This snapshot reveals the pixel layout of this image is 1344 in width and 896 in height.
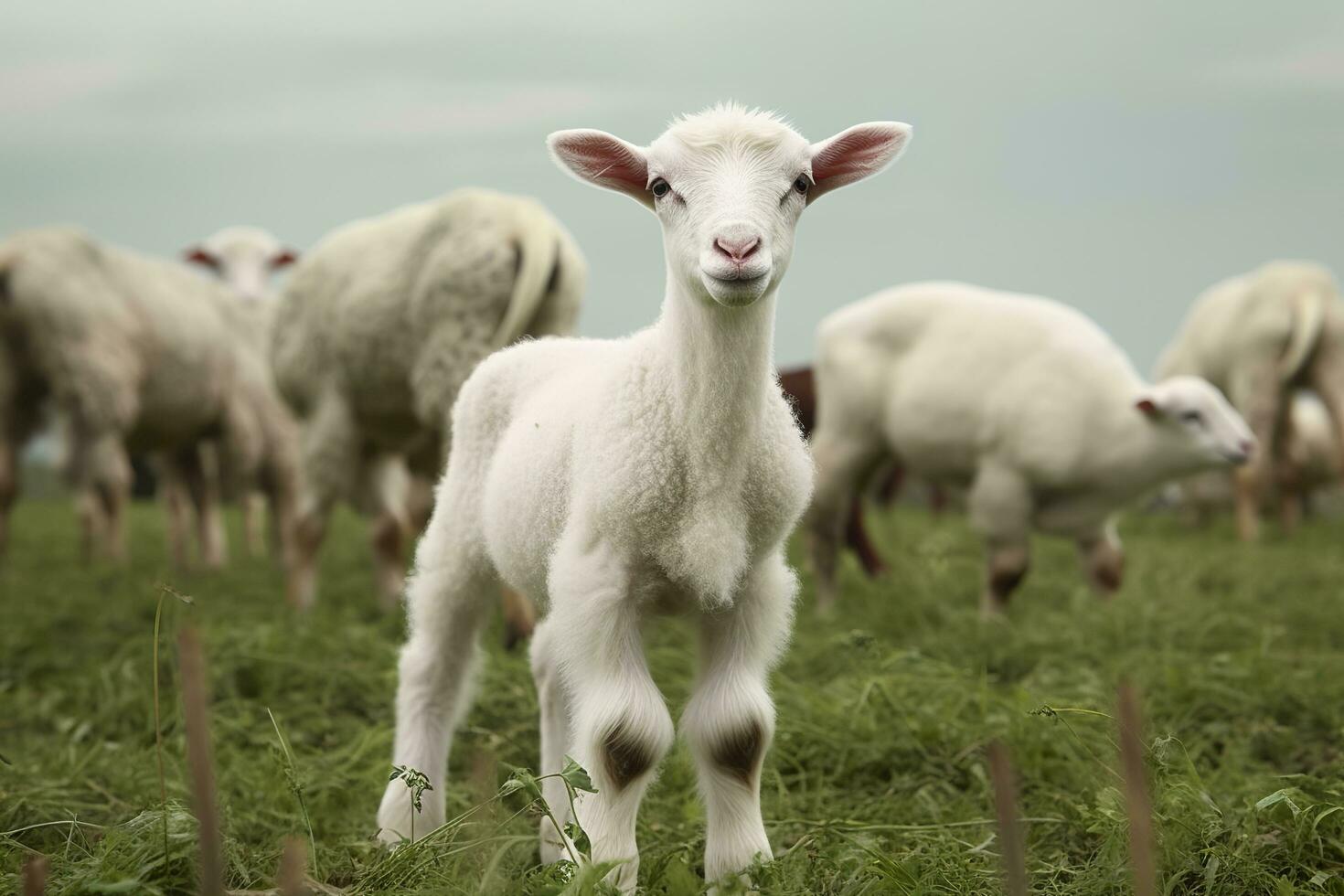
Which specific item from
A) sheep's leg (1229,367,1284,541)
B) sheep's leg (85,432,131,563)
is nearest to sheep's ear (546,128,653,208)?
sheep's leg (85,432,131,563)

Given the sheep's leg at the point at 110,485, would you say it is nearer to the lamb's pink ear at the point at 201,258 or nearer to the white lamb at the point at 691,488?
the lamb's pink ear at the point at 201,258

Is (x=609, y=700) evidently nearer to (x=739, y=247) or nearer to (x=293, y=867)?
(x=739, y=247)

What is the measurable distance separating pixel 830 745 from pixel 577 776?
5.72ft

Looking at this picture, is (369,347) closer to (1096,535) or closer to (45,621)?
(45,621)

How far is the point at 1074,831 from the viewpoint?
3.47 m

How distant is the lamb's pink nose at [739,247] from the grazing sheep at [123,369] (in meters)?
7.24

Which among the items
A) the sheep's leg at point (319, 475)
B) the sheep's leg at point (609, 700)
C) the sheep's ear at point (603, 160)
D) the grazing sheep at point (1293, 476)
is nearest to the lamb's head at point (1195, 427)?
the sheep's leg at point (319, 475)

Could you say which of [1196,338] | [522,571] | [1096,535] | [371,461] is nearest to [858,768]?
[522,571]

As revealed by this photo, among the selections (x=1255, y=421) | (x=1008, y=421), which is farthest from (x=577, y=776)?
(x=1255, y=421)

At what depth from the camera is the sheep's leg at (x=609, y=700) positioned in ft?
9.26

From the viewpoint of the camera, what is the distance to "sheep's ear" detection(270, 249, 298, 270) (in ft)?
42.7

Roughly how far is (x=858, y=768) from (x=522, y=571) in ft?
4.83

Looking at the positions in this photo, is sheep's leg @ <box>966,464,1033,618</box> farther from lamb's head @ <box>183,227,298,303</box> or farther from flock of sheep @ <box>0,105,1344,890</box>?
lamb's head @ <box>183,227,298,303</box>

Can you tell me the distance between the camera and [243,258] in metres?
12.9
